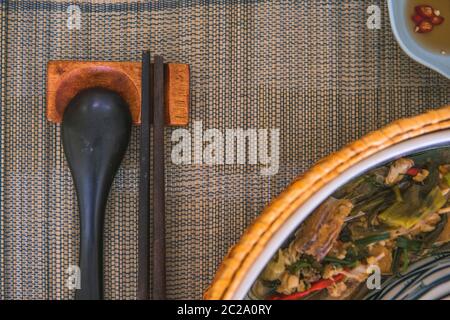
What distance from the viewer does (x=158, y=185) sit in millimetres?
933

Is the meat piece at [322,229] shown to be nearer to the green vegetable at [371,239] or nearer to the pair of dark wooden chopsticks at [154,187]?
the green vegetable at [371,239]

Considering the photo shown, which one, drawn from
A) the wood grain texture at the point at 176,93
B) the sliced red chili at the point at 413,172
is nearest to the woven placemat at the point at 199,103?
the wood grain texture at the point at 176,93

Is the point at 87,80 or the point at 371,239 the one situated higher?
the point at 87,80

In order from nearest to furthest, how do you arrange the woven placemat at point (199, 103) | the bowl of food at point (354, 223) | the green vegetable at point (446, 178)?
1. the bowl of food at point (354, 223)
2. the green vegetable at point (446, 178)
3. the woven placemat at point (199, 103)

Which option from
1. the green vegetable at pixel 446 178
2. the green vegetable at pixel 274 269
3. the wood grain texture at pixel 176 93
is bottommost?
the green vegetable at pixel 274 269

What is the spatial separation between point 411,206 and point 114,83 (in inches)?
21.7

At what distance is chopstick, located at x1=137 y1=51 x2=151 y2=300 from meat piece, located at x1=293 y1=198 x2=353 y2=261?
0.85 ft

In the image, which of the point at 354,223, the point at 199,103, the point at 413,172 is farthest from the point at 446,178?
the point at 199,103

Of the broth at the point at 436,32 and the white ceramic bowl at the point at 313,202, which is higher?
the broth at the point at 436,32

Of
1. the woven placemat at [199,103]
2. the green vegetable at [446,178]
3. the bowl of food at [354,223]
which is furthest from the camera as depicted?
the woven placemat at [199,103]

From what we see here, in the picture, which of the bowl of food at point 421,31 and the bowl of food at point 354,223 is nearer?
the bowl of food at point 354,223

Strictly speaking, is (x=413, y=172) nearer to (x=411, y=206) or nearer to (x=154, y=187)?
(x=411, y=206)

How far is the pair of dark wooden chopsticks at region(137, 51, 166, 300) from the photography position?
3.03ft

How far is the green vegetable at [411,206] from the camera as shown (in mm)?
884
